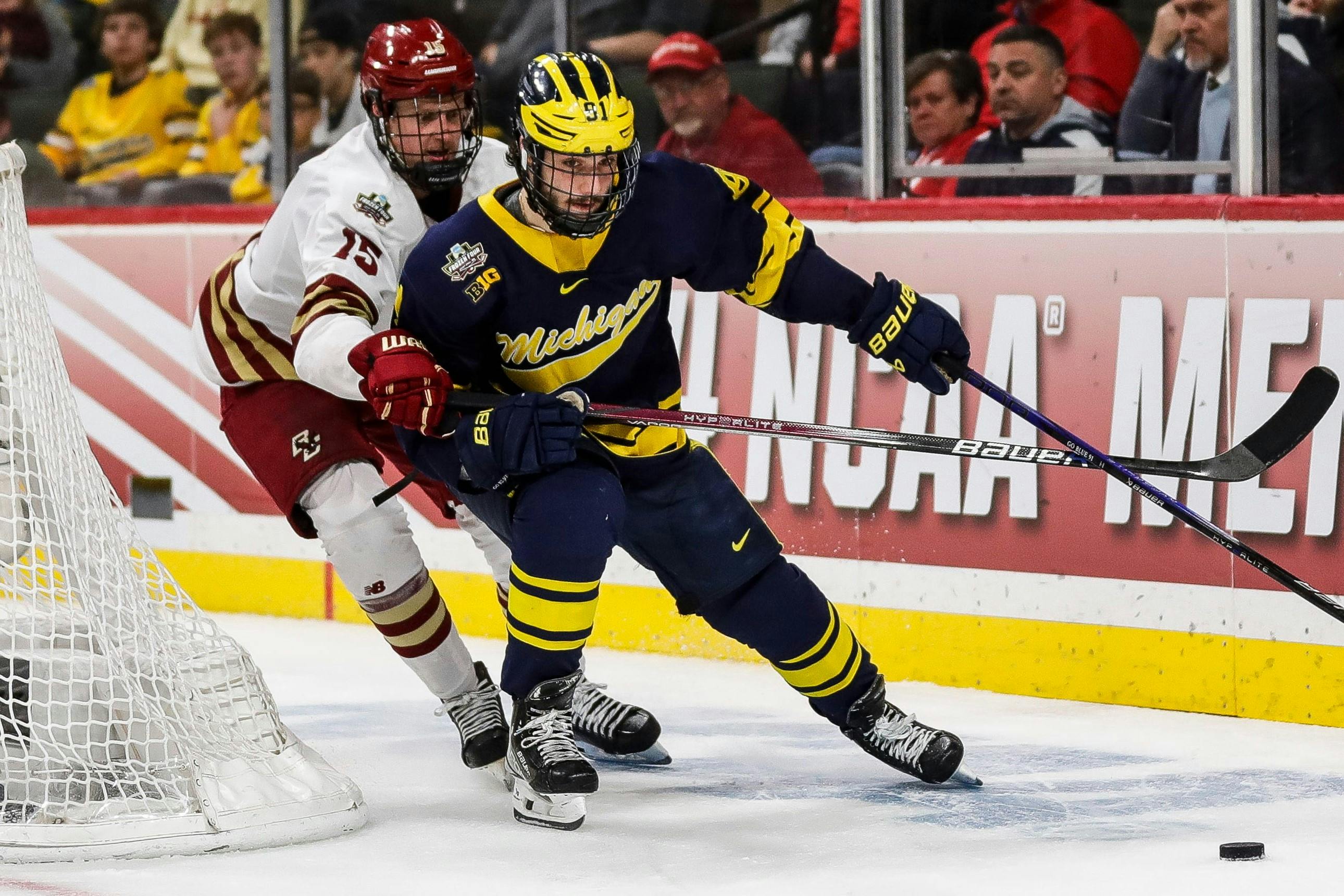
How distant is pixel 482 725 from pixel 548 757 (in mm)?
421

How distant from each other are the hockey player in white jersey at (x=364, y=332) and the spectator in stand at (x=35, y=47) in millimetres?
2490

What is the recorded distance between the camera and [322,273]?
3.05 m

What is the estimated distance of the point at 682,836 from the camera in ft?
9.59

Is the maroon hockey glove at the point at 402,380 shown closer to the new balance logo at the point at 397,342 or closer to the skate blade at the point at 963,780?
the new balance logo at the point at 397,342

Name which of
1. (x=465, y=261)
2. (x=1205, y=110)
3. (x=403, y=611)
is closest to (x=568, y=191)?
(x=465, y=261)

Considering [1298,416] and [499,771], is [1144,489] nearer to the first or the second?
[1298,416]

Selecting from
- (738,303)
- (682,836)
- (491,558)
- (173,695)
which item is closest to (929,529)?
(738,303)

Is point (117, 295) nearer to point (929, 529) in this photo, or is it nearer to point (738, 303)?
point (738, 303)

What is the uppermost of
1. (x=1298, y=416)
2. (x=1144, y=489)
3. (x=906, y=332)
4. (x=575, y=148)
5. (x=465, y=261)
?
(x=575, y=148)

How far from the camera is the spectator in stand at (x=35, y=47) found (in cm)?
568

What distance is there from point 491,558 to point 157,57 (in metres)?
2.58

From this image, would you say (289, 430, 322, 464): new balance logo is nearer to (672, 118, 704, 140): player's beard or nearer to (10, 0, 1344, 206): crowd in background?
(10, 0, 1344, 206): crowd in background

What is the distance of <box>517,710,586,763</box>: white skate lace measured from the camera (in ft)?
9.64

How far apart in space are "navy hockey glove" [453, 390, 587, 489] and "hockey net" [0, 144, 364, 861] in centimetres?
55
